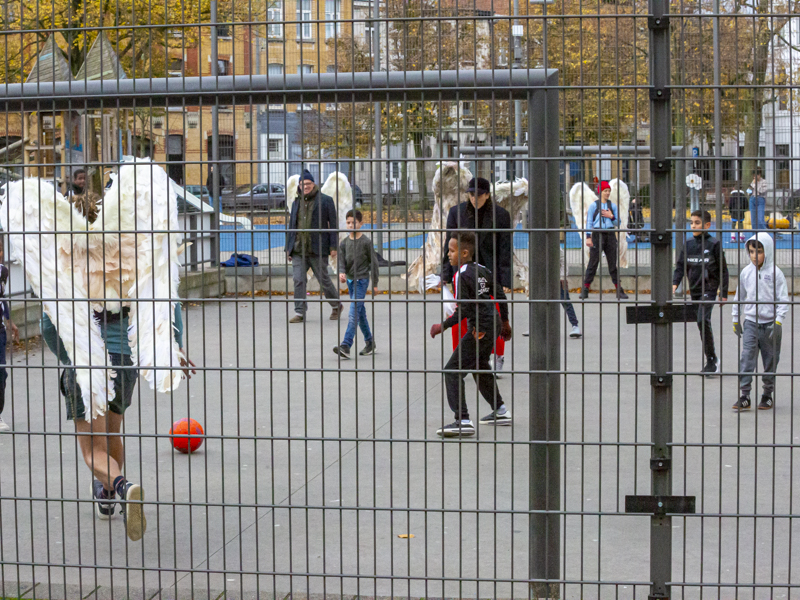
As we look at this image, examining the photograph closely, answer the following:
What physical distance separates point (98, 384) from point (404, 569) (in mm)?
1654

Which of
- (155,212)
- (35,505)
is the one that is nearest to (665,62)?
(155,212)

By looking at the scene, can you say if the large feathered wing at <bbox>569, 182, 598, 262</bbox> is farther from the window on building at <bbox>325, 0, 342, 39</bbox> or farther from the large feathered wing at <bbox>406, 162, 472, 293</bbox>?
the window on building at <bbox>325, 0, 342, 39</bbox>

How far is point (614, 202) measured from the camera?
11.0 feet

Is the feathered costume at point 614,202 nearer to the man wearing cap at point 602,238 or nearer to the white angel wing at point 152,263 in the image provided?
the man wearing cap at point 602,238

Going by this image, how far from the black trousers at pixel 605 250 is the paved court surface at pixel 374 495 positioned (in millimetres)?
151

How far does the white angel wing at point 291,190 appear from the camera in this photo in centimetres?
343

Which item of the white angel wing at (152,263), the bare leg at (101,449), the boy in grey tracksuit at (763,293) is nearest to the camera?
the boy in grey tracksuit at (763,293)

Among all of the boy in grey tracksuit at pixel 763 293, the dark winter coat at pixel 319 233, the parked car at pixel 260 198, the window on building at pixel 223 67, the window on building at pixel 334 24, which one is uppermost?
the window on building at pixel 334 24

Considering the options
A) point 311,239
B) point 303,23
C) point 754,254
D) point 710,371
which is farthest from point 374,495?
point 710,371

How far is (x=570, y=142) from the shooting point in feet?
12.7

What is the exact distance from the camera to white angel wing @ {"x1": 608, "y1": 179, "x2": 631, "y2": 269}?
323cm

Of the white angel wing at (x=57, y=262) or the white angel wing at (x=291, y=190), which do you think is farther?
the white angel wing at (x=57, y=262)

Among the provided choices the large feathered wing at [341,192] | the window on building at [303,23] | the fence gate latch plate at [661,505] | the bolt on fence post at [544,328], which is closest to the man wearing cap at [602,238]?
Result: the bolt on fence post at [544,328]

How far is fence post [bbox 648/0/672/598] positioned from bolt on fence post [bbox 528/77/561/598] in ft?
1.15
